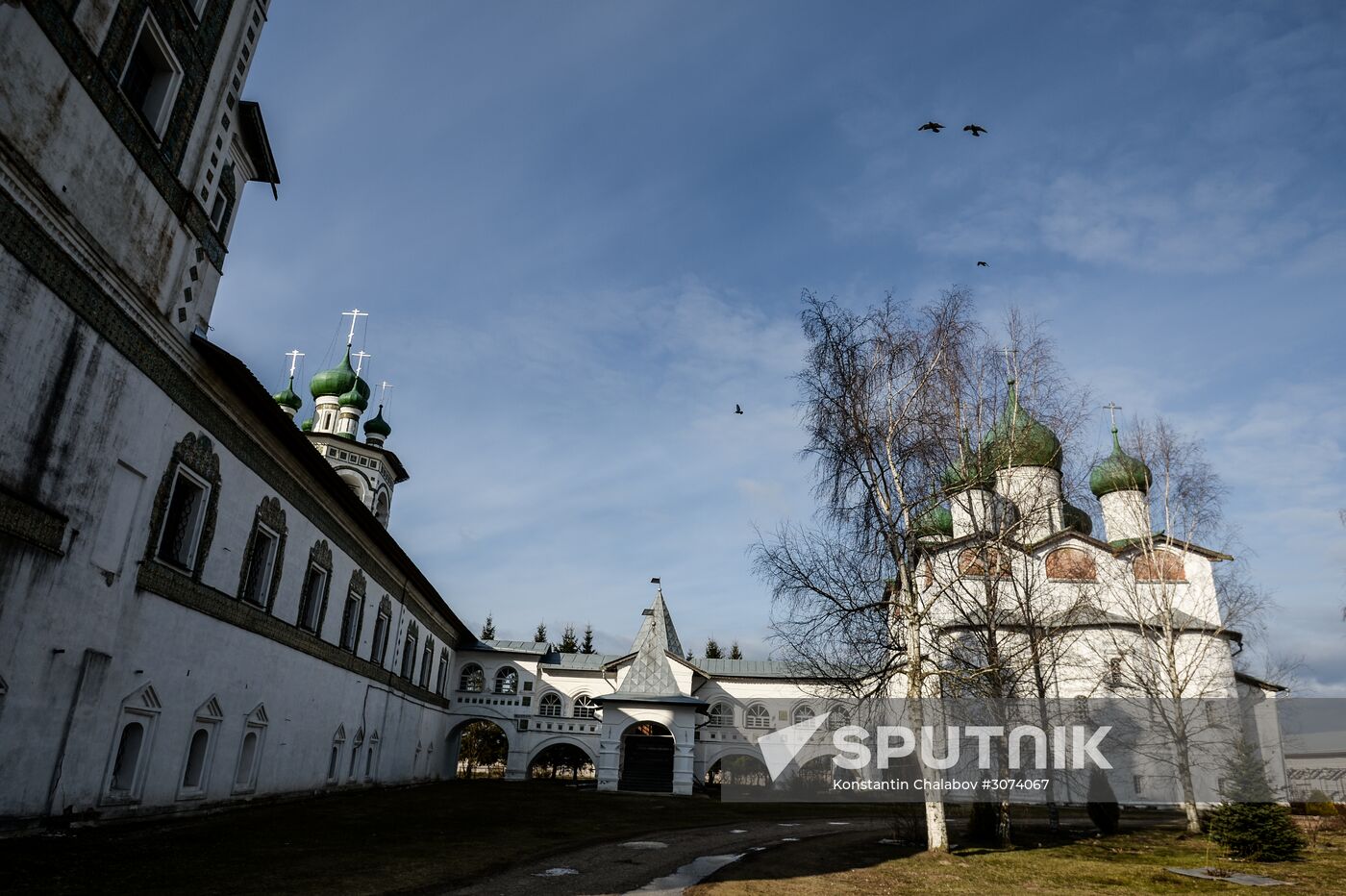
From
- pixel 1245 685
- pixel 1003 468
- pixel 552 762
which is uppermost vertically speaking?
pixel 1003 468

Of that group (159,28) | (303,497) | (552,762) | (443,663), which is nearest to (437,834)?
(303,497)

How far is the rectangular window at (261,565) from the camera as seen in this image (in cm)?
1527

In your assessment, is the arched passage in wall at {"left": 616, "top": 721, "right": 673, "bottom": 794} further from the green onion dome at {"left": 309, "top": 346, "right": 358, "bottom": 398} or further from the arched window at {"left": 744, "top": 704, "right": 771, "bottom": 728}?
the green onion dome at {"left": 309, "top": 346, "right": 358, "bottom": 398}

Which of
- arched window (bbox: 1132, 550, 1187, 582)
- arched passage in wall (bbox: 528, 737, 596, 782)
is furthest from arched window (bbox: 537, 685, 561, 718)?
arched window (bbox: 1132, 550, 1187, 582)

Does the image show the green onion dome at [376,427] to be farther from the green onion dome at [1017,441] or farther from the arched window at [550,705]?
the green onion dome at [1017,441]

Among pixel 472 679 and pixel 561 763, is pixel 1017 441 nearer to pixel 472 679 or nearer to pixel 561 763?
pixel 472 679

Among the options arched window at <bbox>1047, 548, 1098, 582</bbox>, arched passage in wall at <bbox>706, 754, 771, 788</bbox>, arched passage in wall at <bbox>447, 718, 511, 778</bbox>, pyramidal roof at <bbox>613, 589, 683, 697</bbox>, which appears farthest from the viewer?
arched passage in wall at <bbox>447, 718, 511, 778</bbox>

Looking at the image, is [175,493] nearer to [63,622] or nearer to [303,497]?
[63,622]

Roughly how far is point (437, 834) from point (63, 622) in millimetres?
6194

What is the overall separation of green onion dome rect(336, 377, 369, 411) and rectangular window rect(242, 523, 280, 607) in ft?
72.4

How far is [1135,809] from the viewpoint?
28031 millimetres

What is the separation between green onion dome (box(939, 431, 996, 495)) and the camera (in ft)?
45.7

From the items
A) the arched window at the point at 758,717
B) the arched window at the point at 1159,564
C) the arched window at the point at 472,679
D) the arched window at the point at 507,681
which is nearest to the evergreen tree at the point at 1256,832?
the arched window at the point at 1159,564

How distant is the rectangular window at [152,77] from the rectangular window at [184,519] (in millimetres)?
5116
